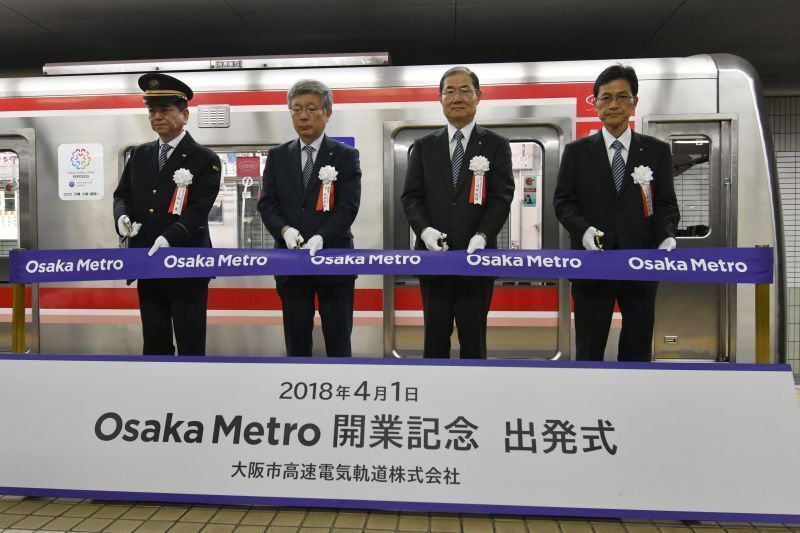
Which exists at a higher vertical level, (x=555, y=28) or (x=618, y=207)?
(x=555, y=28)

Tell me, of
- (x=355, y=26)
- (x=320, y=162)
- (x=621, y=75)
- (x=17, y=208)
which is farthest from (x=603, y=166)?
(x=17, y=208)

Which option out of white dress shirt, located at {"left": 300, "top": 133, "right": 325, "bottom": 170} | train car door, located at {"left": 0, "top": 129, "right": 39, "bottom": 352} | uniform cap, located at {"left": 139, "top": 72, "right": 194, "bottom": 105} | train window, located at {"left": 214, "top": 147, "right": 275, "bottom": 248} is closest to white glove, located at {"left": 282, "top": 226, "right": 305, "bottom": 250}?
white dress shirt, located at {"left": 300, "top": 133, "right": 325, "bottom": 170}

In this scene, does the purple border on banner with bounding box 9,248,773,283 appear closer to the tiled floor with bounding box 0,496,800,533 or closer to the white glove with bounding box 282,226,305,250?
the white glove with bounding box 282,226,305,250

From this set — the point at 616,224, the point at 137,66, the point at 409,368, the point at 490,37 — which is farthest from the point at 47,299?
the point at 490,37

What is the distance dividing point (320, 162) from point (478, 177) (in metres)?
0.86

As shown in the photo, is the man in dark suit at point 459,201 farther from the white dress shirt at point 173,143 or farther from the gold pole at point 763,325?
the white dress shirt at point 173,143

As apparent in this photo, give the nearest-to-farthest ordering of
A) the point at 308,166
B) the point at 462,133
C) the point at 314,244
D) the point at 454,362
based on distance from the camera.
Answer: the point at 454,362 → the point at 314,244 → the point at 462,133 → the point at 308,166

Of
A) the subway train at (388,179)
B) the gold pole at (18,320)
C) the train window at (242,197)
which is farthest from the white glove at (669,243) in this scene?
the gold pole at (18,320)

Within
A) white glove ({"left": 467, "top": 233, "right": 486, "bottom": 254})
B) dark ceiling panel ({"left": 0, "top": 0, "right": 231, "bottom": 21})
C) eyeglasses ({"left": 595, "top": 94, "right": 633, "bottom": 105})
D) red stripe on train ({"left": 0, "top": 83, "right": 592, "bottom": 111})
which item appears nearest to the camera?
white glove ({"left": 467, "top": 233, "right": 486, "bottom": 254})

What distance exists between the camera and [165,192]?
9.96ft

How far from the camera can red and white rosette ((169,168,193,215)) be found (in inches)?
117

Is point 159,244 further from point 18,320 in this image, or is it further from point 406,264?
point 406,264

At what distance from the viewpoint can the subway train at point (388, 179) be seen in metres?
3.78

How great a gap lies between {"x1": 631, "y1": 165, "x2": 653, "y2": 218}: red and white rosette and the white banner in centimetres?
94
